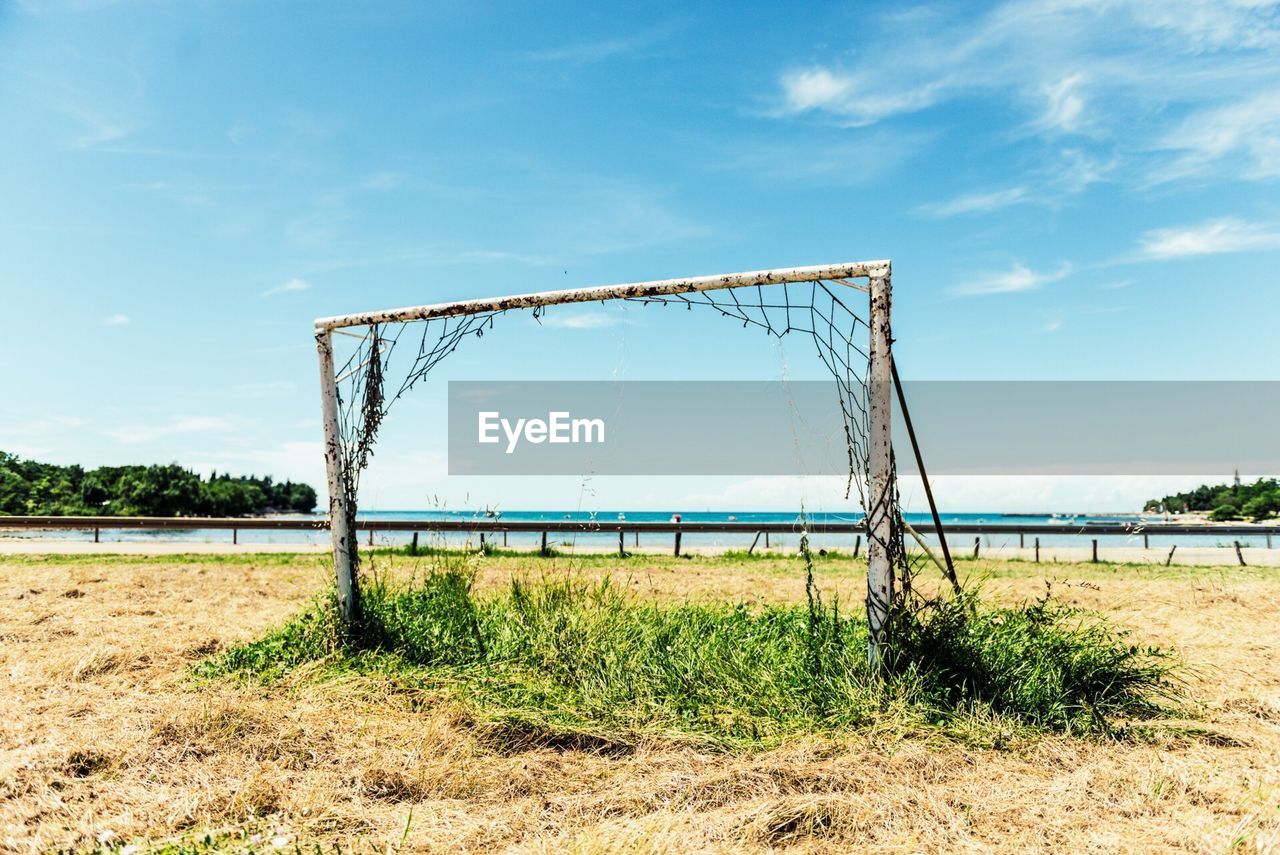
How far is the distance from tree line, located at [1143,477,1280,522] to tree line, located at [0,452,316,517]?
208 ft

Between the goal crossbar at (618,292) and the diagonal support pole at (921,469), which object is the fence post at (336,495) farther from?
the diagonal support pole at (921,469)

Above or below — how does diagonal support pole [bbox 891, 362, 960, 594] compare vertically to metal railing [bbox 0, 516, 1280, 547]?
above

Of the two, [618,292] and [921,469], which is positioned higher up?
[618,292]

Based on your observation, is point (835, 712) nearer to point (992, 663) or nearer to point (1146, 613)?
point (992, 663)

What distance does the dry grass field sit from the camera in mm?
3275

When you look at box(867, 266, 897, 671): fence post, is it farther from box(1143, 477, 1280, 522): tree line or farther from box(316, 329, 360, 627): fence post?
box(1143, 477, 1280, 522): tree line

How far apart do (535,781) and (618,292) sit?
3.27 meters

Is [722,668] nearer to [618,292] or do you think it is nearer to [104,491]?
[618,292]

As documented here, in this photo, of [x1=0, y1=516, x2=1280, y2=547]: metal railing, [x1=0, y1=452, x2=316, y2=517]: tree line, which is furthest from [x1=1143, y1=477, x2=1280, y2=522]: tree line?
[x1=0, y1=452, x2=316, y2=517]: tree line

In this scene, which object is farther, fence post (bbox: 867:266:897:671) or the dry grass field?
fence post (bbox: 867:266:897:671)

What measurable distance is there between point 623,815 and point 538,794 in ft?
1.67

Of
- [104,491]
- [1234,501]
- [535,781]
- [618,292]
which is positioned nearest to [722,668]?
[535,781]

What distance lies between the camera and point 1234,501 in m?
78.3

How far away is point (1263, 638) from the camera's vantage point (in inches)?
298
